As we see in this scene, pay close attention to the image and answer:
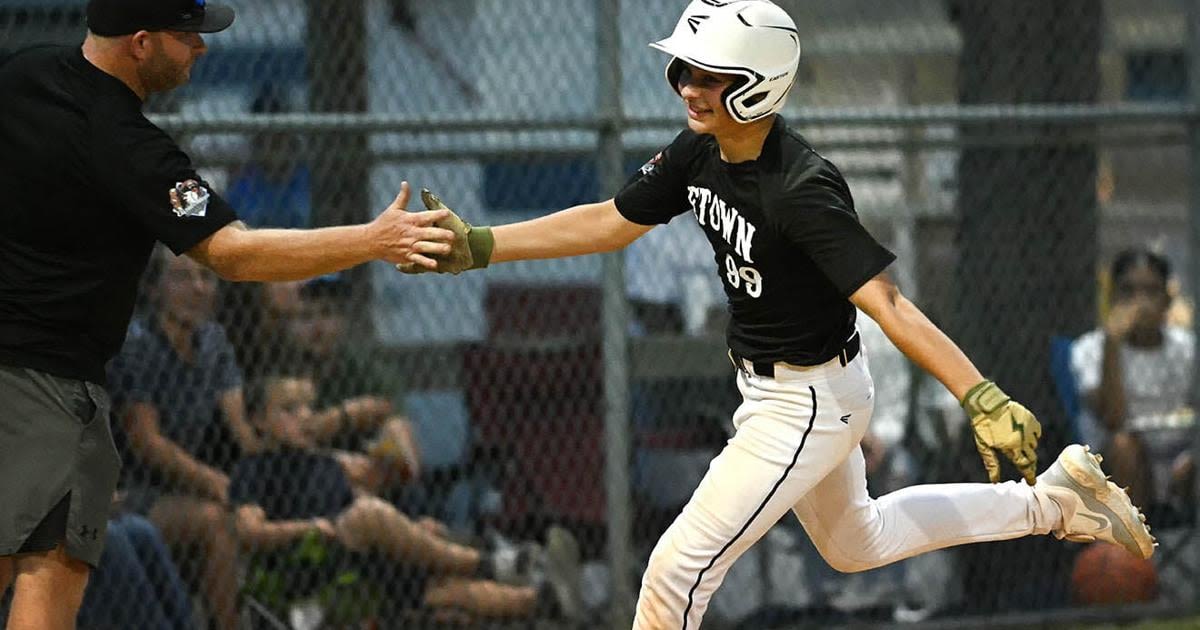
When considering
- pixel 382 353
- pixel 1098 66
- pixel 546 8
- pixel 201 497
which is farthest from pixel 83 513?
pixel 1098 66

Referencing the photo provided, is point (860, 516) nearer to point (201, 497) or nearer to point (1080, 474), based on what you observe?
point (1080, 474)

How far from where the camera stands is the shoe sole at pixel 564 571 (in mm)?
6590

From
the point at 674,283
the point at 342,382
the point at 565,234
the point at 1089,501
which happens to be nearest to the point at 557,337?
the point at 674,283

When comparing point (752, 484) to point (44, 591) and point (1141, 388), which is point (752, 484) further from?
point (1141, 388)

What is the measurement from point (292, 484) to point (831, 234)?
2.71 meters

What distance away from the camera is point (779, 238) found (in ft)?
14.5

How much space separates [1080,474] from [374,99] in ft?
10.1

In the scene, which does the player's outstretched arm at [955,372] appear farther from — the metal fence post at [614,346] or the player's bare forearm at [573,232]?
the metal fence post at [614,346]

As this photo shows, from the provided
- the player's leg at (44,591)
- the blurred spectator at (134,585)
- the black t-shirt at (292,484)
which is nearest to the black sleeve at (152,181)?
the player's leg at (44,591)

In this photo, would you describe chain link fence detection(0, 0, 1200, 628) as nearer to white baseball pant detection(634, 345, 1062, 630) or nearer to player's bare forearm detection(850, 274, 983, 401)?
white baseball pant detection(634, 345, 1062, 630)

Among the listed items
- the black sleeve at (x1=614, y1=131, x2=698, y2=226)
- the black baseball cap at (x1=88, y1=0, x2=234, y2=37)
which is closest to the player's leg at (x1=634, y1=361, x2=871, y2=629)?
the black sleeve at (x1=614, y1=131, x2=698, y2=226)

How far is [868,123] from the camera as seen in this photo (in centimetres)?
677

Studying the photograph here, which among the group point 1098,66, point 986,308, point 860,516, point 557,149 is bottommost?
point 860,516

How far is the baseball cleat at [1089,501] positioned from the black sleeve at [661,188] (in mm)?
1273
